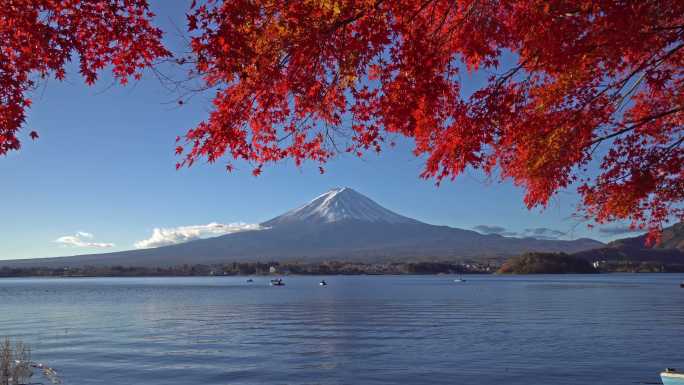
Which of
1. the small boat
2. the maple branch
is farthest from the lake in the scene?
the maple branch

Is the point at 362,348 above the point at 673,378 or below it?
below

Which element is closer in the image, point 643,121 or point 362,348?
point 643,121

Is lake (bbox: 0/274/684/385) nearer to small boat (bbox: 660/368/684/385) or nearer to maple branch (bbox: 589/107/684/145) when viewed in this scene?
small boat (bbox: 660/368/684/385)

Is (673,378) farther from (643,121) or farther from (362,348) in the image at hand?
(362,348)

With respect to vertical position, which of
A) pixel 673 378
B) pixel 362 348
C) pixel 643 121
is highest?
pixel 643 121

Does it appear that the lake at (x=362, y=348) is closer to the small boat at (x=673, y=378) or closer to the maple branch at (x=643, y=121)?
the small boat at (x=673, y=378)

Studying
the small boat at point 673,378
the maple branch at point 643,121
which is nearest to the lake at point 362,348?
the small boat at point 673,378

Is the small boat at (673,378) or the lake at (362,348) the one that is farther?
the lake at (362,348)

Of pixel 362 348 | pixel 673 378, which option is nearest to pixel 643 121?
pixel 673 378

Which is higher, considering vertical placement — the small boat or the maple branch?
the maple branch

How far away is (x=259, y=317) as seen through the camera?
152 feet

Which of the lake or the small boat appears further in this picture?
the lake

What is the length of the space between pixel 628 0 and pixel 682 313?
4403cm

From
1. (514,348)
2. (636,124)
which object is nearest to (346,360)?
(514,348)
